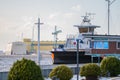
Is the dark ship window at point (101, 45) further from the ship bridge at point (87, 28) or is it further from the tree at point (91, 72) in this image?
the tree at point (91, 72)

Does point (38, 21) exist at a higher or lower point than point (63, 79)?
higher

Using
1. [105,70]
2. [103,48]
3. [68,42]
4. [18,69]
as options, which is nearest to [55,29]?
[68,42]

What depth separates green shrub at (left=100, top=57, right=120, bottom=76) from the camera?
2409 cm

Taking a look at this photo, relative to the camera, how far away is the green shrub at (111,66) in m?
24.1

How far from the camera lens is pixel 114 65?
79.2 ft

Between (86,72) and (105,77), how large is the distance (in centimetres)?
335

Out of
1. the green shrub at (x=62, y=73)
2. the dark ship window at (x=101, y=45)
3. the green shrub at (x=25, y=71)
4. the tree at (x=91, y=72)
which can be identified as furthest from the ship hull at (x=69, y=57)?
the green shrub at (x=25, y=71)

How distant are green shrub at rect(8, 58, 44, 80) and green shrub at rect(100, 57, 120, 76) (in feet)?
33.0

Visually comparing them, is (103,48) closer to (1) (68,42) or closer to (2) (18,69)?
(1) (68,42)

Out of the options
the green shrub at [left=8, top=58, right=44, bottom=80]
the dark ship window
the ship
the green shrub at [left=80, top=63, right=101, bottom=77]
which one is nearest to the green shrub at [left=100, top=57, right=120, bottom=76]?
the green shrub at [left=80, top=63, right=101, bottom=77]

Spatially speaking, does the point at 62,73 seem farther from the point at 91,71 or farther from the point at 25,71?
the point at 25,71

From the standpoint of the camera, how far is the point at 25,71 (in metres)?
14.8

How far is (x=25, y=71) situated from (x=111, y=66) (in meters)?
10.9

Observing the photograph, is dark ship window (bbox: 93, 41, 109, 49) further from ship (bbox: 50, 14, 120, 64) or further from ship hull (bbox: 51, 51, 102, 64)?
ship hull (bbox: 51, 51, 102, 64)
